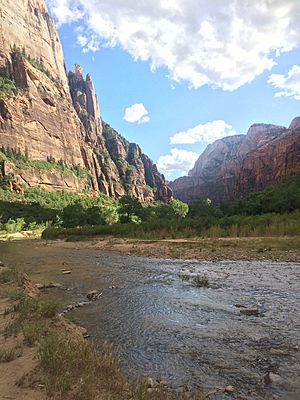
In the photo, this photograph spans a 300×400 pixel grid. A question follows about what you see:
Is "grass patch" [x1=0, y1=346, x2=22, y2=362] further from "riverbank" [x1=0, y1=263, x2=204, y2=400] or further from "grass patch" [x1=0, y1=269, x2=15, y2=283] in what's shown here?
"grass patch" [x1=0, y1=269, x2=15, y2=283]

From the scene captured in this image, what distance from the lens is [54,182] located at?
14000 centimetres

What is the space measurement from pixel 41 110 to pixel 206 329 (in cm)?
16194

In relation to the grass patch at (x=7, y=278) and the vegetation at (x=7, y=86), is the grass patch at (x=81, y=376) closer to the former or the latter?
the grass patch at (x=7, y=278)

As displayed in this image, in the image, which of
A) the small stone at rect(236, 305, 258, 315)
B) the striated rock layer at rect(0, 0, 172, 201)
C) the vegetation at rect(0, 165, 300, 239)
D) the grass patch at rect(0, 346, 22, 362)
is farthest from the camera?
the striated rock layer at rect(0, 0, 172, 201)

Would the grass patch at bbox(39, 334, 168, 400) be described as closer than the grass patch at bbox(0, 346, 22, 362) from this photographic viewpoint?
Yes

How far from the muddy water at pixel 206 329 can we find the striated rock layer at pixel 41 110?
122 meters

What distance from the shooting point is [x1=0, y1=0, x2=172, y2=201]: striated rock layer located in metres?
138

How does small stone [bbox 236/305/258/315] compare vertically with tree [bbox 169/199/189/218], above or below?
below

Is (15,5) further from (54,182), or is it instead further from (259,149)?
(259,149)

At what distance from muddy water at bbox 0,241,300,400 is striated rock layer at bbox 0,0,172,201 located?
122305 millimetres

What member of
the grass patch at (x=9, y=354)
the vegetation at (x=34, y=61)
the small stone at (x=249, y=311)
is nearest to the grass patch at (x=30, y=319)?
the grass patch at (x=9, y=354)

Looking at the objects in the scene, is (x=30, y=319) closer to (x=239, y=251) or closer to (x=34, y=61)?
(x=239, y=251)

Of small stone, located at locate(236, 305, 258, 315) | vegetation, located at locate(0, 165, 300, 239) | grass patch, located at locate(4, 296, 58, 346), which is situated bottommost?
small stone, located at locate(236, 305, 258, 315)

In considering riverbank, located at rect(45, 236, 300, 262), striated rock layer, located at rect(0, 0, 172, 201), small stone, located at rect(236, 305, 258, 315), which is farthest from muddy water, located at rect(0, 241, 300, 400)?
striated rock layer, located at rect(0, 0, 172, 201)
